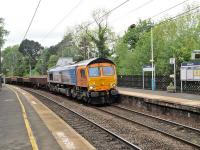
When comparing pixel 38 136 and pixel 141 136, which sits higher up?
pixel 38 136

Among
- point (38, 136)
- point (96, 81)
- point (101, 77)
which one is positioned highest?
point (101, 77)

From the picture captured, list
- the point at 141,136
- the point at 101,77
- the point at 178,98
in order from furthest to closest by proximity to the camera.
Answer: the point at 101,77 → the point at 178,98 → the point at 141,136

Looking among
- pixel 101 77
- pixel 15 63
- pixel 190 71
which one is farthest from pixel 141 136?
pixel 15 63

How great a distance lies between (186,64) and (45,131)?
16741 millimetres

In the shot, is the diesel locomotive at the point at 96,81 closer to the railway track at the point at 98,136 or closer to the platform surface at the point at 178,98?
the platform surface at the point at 178,98

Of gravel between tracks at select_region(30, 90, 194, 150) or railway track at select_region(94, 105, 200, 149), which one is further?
railway track at select_region(94, 105, 200, 149)

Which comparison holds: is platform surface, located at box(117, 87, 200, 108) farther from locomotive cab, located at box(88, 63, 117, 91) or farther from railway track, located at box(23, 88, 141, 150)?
railway track, located at box(23, 88, 141, 150)

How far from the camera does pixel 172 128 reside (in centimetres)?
1652

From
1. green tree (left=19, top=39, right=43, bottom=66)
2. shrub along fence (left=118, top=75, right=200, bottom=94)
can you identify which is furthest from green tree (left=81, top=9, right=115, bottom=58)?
green tree (left=19, top=39, right=43, bottom=66)

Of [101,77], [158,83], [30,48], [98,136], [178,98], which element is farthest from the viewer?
[30,48]

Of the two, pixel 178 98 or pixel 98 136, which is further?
pixel 178 98

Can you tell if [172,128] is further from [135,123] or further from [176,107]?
[176,107]

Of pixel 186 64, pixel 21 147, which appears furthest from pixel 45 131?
pixel 186 64

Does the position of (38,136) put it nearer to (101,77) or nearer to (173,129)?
(173,129)
